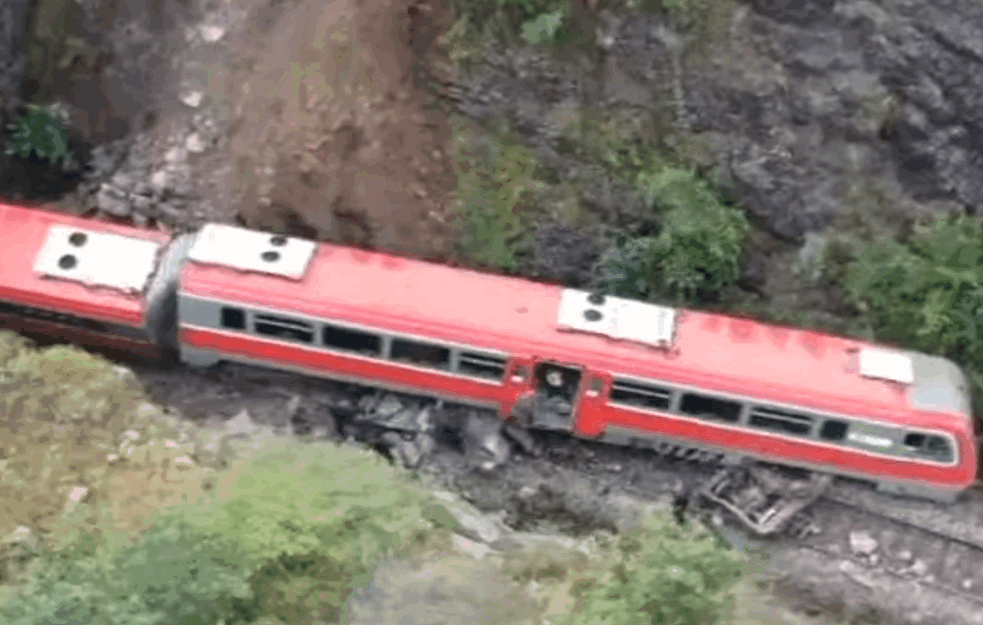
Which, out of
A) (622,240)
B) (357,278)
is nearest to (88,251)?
(357,278)

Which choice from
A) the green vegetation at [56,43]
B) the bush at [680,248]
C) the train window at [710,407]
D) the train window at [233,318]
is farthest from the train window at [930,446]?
the green vegetation at [56,43]


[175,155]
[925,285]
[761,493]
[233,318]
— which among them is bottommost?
[761,493]

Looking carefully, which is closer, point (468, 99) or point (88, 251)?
point (88, 251)

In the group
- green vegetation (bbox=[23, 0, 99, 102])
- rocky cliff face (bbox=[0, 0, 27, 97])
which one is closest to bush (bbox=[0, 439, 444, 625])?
green vegetation (bbox=[23, 0, 99, 102])

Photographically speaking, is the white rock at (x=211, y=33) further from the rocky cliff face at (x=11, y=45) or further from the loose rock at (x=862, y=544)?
the loose rock at (x=862, y=544)

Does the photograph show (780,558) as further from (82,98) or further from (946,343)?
(82,98)

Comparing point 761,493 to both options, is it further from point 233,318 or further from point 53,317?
point 53,317

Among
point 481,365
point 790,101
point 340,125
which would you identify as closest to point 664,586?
point 481,365
